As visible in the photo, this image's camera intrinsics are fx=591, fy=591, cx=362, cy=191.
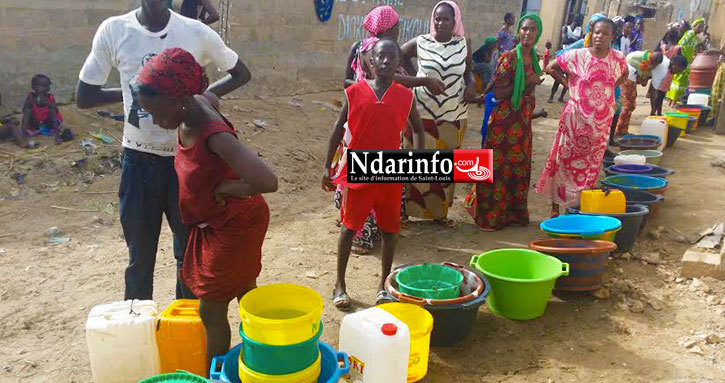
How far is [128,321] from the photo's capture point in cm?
235

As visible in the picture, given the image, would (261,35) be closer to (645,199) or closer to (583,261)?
(645,199)


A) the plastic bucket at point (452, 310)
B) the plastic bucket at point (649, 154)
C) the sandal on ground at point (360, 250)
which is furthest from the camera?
the plastic bucket at point (649, 154)

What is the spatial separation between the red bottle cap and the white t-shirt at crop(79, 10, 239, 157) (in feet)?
4.01

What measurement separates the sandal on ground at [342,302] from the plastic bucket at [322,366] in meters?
0.96

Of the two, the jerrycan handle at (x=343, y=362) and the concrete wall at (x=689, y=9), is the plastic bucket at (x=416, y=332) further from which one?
the concrete wall at (x=689, y=9)

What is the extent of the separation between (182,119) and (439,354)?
5.76 ft

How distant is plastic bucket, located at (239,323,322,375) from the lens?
83.7 inches

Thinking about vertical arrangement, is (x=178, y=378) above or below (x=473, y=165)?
below

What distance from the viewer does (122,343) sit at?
2359 mm

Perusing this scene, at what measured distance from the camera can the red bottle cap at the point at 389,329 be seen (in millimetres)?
2379

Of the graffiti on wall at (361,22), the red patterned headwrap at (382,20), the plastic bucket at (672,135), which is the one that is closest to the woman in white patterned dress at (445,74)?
the red patterned headwrap at (382,20)

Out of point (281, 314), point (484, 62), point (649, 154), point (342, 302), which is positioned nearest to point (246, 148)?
point (281, 314)

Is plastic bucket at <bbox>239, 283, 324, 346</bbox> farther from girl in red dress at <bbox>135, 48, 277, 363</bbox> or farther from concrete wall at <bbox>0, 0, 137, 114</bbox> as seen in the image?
concrete wall at <bbox>0, 0, 137, 114</bbox>

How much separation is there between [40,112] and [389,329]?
4.49m
